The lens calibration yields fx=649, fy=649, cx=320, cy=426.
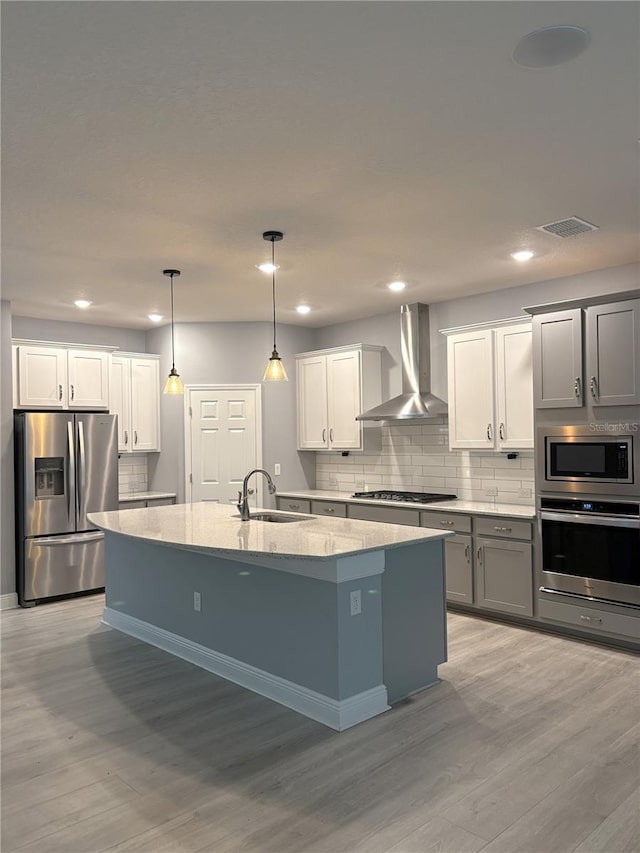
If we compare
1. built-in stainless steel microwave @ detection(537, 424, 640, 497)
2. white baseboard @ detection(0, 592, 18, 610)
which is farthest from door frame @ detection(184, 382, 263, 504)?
built-in stainless steel microwave @ detection(537, 424, 640, 497)

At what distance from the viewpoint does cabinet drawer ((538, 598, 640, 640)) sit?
4.20m

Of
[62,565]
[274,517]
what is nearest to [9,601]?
[62,565]

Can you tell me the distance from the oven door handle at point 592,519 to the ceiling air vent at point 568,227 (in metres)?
1.85

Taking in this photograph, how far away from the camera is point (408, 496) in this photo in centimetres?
594

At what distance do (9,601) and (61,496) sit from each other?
39.3 inches

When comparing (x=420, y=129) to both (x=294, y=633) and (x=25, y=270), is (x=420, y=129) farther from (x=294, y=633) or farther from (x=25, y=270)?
(x=25, y=270)

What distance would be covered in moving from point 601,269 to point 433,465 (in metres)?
2.29

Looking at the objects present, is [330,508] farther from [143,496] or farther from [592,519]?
[592,519]

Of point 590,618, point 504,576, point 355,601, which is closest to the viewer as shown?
point 355,601

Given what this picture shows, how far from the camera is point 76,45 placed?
2068 mm

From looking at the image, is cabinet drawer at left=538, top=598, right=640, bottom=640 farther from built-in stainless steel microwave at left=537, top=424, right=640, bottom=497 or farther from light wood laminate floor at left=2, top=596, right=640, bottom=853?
built-in stainless steel microwave at left=537, top=424, right=640, bottom=497

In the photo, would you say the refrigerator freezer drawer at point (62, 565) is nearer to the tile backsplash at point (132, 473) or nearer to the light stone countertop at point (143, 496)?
the light stone countertop at point (143, 496)

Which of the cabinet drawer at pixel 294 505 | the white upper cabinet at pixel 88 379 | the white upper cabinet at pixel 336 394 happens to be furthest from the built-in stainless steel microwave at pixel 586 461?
the white upper cabinet at pixel 88 379

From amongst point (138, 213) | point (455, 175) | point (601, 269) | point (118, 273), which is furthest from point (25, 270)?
point (601, 269)
